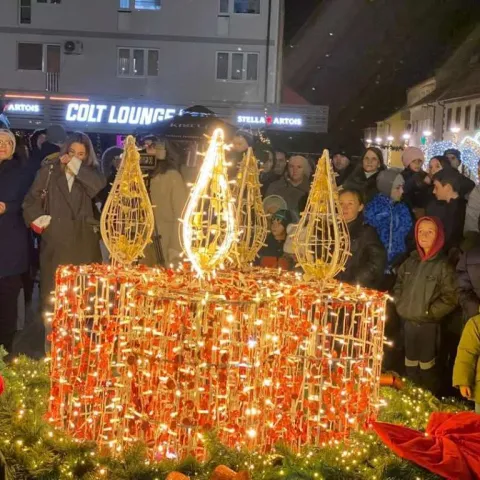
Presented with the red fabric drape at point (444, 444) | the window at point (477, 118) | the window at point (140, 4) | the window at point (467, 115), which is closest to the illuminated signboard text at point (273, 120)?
the window at point (140, 4)

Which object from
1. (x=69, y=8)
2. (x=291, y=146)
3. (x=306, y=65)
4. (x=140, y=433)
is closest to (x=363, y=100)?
(x=306, y=65)

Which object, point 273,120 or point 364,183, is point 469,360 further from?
point 273,120

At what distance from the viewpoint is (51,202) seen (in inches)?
316

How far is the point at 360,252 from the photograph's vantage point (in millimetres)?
7590

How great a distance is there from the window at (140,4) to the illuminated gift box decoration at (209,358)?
2553 cm

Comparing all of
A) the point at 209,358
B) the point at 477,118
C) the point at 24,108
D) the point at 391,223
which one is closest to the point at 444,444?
the point at 209,358

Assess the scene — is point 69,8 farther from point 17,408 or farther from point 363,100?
point 17,408

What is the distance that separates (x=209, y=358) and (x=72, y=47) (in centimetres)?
2663

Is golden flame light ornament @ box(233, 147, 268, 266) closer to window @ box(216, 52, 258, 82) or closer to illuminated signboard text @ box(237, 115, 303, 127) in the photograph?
illuminated signboard text @ box(237, 115, 303, 127)

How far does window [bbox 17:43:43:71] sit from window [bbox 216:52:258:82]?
5758 millimetres

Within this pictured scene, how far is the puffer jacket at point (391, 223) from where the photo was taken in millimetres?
8289

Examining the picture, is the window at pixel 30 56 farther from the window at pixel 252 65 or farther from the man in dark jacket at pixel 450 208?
the man in dark jacket at pixel 450 208

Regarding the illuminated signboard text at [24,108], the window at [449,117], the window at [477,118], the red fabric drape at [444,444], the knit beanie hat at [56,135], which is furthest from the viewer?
the window at [449,117]

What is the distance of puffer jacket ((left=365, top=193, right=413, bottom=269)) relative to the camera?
8.29 metres
